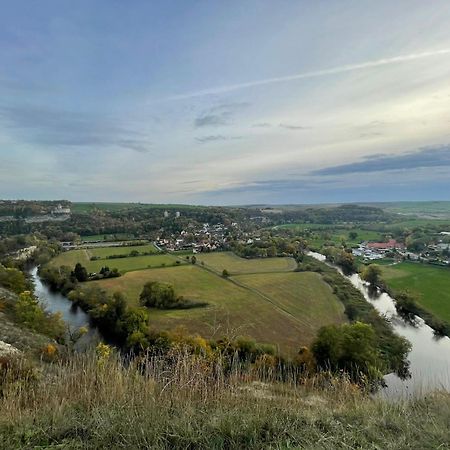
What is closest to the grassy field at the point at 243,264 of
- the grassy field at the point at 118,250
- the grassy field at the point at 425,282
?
the grassy field at the point at 118,250

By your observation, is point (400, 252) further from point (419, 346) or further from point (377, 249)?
point (419, 346)

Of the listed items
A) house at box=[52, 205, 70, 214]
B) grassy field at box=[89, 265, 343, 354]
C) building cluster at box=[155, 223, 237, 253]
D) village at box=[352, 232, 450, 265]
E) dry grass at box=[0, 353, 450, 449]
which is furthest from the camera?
house at box=[52, 205, 70, 214]

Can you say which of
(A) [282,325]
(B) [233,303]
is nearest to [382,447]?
(A) [282,325]

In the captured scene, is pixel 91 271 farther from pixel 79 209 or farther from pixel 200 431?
pixel 79 209

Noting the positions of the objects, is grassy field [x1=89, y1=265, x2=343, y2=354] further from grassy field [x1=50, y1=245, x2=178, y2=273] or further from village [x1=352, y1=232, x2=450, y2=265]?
village [x1=352, y1=232, x2=450, y2=265]

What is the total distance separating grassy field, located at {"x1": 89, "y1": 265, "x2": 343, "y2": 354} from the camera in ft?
84.4

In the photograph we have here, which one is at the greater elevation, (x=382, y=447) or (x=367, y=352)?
(x=382, y=447)

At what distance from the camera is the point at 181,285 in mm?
39812

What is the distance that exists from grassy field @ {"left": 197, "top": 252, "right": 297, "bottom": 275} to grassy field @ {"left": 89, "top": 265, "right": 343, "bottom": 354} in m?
3.59

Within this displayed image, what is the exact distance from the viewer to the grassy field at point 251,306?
84.4 feet

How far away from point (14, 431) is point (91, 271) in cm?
4779

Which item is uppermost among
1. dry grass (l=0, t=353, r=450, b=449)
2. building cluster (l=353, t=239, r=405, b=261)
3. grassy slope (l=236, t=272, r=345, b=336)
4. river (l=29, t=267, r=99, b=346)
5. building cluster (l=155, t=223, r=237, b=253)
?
dry grass (l=0, t=353, r=450, b=449)

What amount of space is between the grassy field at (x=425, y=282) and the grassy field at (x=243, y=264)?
1386 cm

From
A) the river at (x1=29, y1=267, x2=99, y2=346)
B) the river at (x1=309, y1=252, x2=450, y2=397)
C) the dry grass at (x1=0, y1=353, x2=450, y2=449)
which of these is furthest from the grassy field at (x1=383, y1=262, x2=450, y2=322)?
the dry grass at (x1=0, y1=353, x2=450, y2=449)
